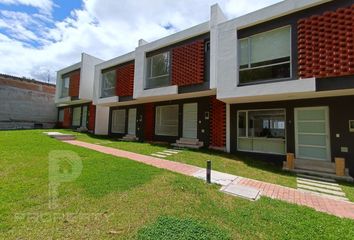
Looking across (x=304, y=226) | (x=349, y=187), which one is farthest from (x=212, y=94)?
(x=304, y=226)

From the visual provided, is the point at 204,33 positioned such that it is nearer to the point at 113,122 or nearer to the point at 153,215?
the point at 153,215

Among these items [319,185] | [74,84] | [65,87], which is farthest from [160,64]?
[65,87]

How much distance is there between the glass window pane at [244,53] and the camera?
35.2ft

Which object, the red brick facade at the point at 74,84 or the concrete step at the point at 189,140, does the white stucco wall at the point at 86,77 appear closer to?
the red brick facade at the point at 74,84

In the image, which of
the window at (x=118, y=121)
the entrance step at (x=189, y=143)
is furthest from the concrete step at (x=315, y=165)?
the window at (x=118, y=121)

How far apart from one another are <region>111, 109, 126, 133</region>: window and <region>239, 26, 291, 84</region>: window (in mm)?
13292

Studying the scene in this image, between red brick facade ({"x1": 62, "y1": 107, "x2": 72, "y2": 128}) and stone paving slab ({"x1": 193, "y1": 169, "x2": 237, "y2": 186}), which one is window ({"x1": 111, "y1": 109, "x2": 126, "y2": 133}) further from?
stone paving slab ({"x1": 193, "y1": 169, "x2": 237, "y2": 186})

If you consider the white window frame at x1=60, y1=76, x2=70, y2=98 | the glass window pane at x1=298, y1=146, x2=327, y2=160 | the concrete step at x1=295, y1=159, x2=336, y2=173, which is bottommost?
the concrete step at x1=295, y1=159, x2=336, y2=173

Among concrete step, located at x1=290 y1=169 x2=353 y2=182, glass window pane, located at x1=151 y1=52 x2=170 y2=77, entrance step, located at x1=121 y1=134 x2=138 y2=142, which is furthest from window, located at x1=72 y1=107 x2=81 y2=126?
concrete step, located at x1=290 y1=169 x2=353 y2=182

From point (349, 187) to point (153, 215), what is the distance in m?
7.33

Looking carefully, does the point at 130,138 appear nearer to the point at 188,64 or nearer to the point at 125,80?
the point at 125,80

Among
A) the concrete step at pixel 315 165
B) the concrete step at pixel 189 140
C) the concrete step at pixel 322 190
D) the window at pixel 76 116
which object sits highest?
the window at pixel 76 116

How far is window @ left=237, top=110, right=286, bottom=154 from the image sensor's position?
35.6ft

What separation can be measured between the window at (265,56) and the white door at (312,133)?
228 centimetres
